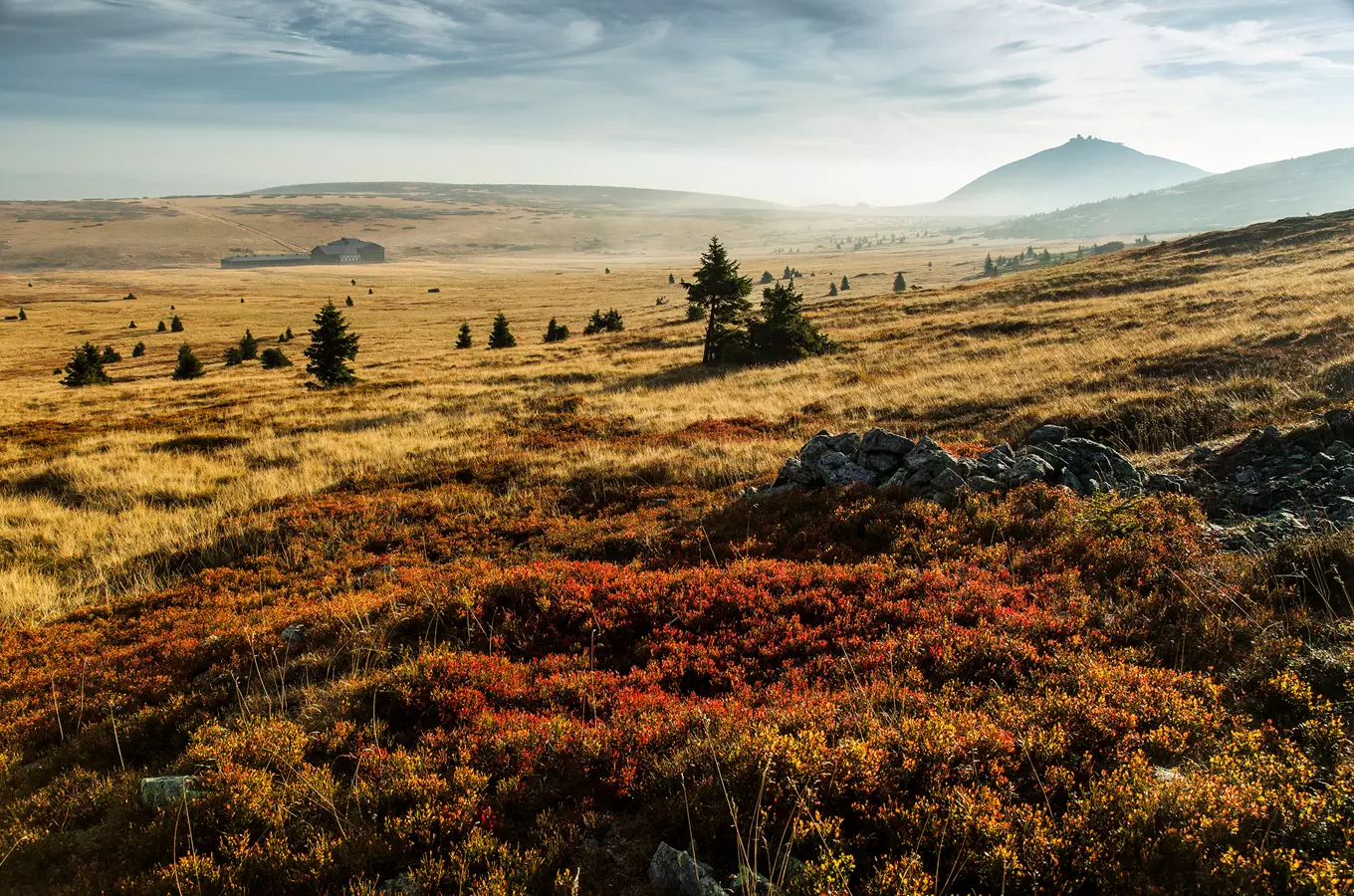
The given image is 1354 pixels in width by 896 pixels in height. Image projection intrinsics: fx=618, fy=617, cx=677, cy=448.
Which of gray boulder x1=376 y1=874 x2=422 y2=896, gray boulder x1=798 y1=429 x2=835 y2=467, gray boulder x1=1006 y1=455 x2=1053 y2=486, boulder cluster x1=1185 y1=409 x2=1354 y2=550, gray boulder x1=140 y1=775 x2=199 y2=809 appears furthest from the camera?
gray boulder x1=798 y1=429 x2=835 y2=467

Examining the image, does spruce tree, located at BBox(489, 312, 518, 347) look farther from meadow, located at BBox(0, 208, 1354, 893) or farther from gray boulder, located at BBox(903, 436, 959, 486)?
gray boulder, located at BBox(903, 436, 959, 486)

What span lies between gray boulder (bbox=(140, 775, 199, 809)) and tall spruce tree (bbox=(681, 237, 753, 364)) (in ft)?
106

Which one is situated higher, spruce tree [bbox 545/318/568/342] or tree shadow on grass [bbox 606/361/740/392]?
spruce tree [bbox 545/318/568/342]

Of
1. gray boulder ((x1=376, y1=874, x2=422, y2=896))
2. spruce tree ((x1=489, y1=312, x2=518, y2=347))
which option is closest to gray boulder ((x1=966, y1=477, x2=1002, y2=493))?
gray boulder ((x1=376, y1=874, x2=422, y2=896))

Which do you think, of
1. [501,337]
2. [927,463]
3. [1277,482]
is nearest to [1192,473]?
[1277,482]

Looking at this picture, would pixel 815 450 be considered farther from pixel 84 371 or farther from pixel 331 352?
pixel 84 371

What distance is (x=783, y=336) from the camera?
1471 inches

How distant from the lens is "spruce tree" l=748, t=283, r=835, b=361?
37.2 metres

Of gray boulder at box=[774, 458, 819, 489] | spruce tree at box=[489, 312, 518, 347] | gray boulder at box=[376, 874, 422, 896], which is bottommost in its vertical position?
gray boulder at box=[376, 874, 422, 896]

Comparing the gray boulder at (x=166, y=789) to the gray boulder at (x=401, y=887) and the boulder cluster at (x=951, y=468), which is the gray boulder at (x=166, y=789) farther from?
the boulder cluster at (x=951, y=468)

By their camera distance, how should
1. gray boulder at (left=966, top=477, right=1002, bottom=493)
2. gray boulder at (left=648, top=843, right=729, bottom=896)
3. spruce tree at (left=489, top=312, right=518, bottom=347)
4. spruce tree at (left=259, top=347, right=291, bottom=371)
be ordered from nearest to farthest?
gray boulder at (left=648, top=843, right=729, bottom=896) → gray boulder at (left=966, top=477, right=1002, bottom=493) → spruce tree at (left=259, top=347, right=291, bottom=371) → spruce tree at (left=489, top=312, right=518, bottom=347)

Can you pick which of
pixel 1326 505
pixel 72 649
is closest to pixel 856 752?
pixel 1326 505

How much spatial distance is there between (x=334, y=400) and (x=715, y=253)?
860 inches

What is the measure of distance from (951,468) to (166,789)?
10.4 m
